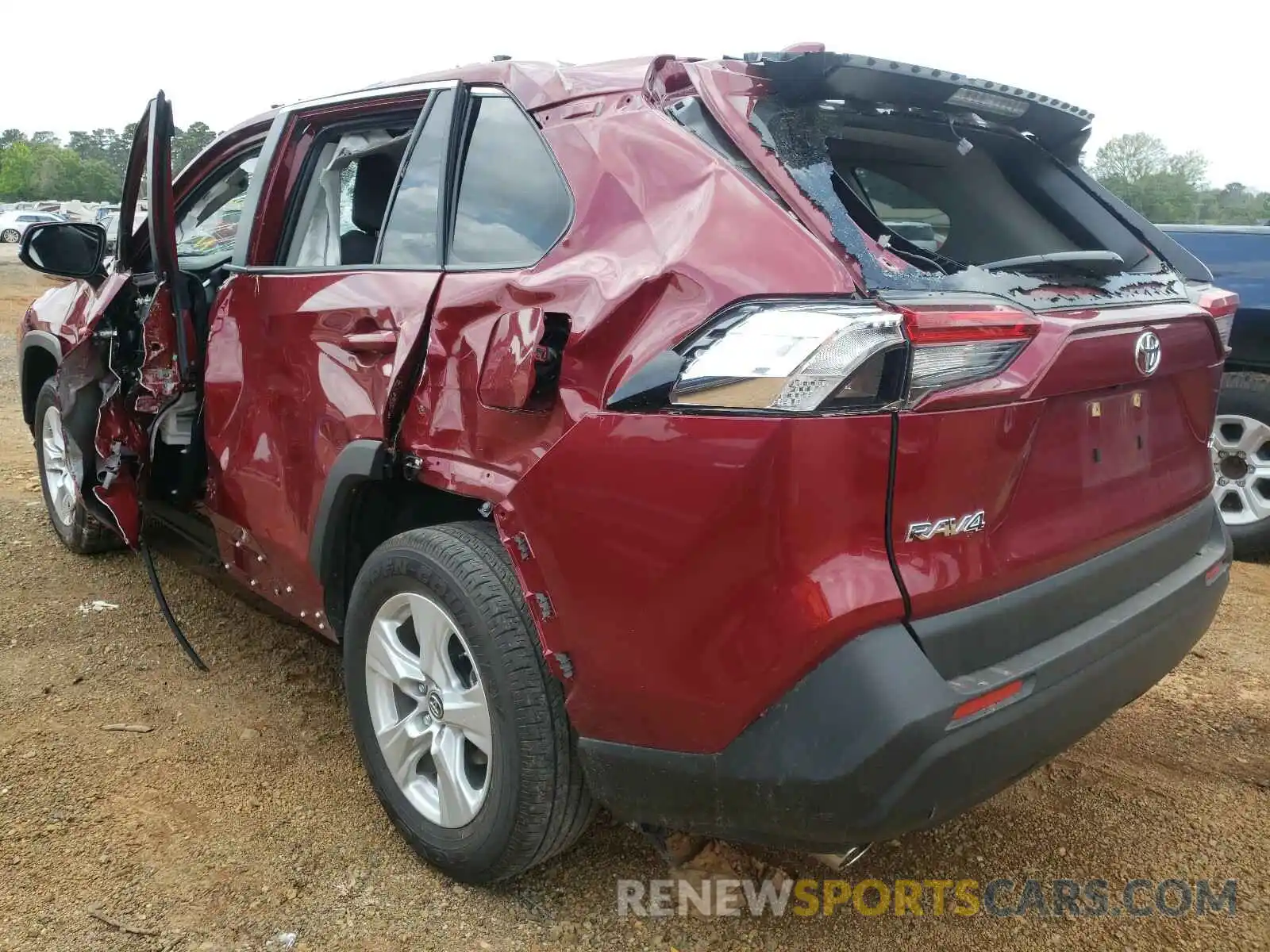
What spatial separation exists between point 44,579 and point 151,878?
7.58 feet

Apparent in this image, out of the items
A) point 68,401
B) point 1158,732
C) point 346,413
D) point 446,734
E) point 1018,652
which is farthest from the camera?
point 68,401

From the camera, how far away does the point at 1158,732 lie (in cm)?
305

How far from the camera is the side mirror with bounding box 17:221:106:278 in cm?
347

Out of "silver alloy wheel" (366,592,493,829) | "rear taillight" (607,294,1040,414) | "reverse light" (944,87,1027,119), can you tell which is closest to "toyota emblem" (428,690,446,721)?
"silver alloy wheel" (366,592,493,829)

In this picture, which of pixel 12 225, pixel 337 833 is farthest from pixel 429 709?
pixel 12 225

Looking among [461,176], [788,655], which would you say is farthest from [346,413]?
[788,655]

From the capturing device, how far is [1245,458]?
474 centimetres

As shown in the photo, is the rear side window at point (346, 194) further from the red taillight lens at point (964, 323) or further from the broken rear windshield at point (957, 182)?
the red taillight lens at point (964, 323)

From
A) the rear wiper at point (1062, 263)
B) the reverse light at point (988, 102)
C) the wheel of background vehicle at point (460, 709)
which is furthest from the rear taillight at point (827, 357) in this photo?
the reverse light at point (988, 102)

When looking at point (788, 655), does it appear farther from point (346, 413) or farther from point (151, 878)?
point (151, 878)

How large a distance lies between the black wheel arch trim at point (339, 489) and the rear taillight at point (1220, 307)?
1973 millimetres

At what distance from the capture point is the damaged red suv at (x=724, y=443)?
5.29ft

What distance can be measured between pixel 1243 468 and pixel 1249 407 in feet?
1.03

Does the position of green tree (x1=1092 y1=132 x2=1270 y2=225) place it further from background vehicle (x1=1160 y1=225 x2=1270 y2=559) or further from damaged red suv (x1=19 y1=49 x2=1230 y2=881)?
damaged red suv (x1=19 y1=49 x2=1230 y2=881)
